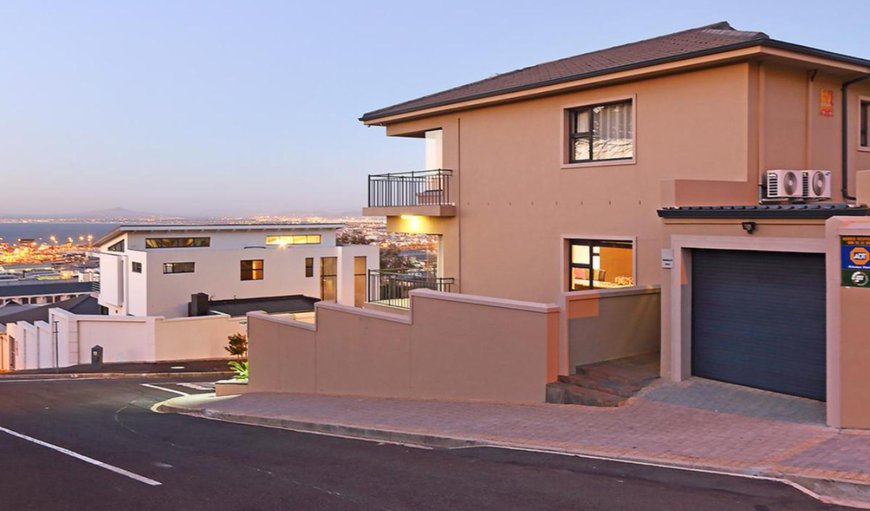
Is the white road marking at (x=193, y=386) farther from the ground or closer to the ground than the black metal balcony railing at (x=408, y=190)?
closer to the ground

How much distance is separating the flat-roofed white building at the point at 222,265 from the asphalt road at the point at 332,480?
1353 inches

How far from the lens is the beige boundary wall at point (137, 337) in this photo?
40.1 m

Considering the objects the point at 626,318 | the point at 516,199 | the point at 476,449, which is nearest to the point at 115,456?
the point at 476,449

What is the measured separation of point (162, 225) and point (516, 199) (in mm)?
38014

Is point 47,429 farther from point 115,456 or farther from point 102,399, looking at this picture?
point 102,399

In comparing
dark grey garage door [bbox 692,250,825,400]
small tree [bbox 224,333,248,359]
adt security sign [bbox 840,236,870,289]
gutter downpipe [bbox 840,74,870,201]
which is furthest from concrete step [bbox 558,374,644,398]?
small tree [bbox 224,333,248,359]

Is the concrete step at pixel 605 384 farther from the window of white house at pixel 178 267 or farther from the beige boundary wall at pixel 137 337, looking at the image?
the window of white house at pixel 178 267

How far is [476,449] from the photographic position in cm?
1023

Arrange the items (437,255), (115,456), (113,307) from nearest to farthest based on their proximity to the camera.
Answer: (115,456) → (437,255) → (113,307)

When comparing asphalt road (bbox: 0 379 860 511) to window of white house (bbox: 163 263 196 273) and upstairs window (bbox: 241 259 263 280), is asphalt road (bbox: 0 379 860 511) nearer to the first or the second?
window of white house (bbox: 163 263 196 273)

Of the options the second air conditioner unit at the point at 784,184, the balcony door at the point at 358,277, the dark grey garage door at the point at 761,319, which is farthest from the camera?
the balcony door at the point at 358,277

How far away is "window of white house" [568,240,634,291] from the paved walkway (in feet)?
14.1

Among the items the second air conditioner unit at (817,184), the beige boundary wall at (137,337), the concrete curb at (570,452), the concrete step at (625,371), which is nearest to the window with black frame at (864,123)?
the second air conditioner unit at (817,184)

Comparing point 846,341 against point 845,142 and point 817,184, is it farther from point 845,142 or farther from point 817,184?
point 845,142
